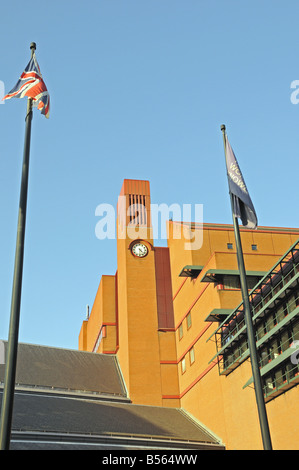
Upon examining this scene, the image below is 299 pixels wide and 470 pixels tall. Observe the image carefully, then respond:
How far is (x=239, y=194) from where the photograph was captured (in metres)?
17.1

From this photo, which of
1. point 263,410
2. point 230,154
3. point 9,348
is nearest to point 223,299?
point 230,154

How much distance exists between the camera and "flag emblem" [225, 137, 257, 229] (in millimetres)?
17188

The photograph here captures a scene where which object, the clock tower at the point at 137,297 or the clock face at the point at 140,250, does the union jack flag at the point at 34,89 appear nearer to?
the clock tower at the point at 137,297

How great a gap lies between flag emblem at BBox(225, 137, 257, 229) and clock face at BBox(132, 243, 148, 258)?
115 feet

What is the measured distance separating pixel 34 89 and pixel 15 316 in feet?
23.2

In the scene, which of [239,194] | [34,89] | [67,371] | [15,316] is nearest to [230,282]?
[67,371]

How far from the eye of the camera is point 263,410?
44.8 feet

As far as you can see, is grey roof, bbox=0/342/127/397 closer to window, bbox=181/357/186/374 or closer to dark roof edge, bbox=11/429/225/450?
window, bbox=181/357/186/374

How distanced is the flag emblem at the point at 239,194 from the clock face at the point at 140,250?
35146 millimetres

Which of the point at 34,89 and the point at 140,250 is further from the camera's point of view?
the point at 140,250

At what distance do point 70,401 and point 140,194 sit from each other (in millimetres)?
21081

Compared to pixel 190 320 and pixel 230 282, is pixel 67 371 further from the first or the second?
pixel 230 282

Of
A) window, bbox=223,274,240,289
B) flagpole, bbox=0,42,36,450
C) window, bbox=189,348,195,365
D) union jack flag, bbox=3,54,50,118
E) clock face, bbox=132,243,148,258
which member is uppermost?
clock face, bbox=132,243,148,258

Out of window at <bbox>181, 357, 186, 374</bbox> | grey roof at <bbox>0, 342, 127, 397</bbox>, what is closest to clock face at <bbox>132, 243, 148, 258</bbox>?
window at <bbox>181, 357, 186, 374</bbox>
